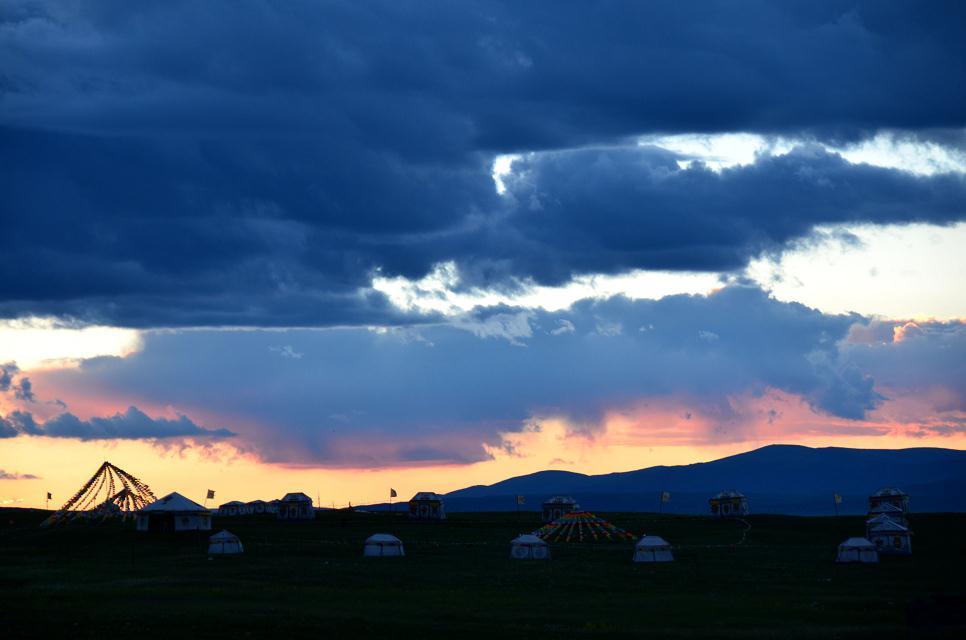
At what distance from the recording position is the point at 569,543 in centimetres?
14350

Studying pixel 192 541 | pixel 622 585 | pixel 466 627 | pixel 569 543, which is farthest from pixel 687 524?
pixel 466 627

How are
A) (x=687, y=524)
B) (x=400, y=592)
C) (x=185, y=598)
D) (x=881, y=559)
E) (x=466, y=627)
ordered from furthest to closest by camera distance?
(x=687, y=524) → (x=881, y=559) → (x=400, y=592) → (x=185, y=598) → (x=466, y=627)

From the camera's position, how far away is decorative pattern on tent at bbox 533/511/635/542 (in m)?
147

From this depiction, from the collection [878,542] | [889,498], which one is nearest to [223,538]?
[878,542]

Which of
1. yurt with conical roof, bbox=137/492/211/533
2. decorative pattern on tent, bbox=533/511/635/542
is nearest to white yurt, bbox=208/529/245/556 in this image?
yurt with conical roof, bbox=137/492/211/533

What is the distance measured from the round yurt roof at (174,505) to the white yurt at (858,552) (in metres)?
71.8

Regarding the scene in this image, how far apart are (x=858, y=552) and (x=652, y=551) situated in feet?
59.1

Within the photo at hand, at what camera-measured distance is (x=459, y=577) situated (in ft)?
319

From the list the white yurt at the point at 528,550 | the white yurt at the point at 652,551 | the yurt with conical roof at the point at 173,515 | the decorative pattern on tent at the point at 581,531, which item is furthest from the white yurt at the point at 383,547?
the yurt with conical roof at the point at 173,515

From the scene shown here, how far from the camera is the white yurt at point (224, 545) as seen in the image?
120 meters

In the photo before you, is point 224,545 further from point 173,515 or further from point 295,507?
point 295,507

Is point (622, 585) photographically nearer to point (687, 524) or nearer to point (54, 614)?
point (54, 614)

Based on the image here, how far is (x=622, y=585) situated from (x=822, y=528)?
3514 inches

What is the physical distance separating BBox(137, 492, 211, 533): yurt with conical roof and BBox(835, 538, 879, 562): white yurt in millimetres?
71806
